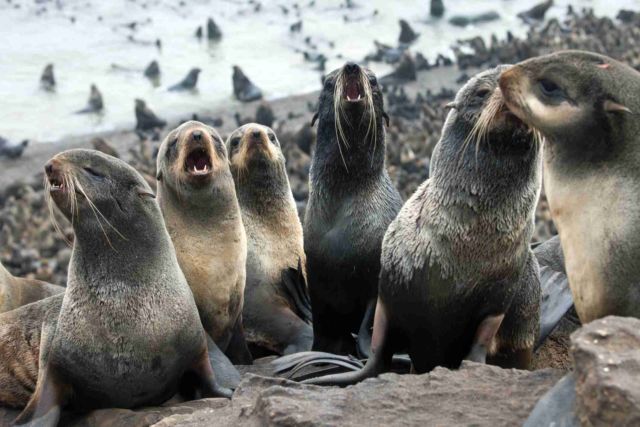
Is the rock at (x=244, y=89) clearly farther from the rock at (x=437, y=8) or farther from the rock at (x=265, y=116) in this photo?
the rock at (x=437, y=8)

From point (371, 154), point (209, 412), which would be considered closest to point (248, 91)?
point (371, 154)

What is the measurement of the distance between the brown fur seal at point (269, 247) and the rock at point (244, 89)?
47.9 feet

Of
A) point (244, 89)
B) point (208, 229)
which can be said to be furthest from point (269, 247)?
point (244, 89)

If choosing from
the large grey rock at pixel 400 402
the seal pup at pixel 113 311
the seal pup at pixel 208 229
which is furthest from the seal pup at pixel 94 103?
the large grey rock at pixel 400 402

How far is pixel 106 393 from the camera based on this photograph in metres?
4.32

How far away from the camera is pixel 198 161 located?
5254 millimetres

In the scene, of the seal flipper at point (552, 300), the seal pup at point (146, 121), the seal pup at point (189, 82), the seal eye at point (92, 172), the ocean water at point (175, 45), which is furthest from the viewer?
the seal pup at point (189, 82)

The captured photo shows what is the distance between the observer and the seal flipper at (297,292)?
5.85 metres

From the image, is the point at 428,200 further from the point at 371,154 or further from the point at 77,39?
the point at 77,39

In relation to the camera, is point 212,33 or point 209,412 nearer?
point 209,412

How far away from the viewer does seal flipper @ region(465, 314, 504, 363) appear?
4.22 m

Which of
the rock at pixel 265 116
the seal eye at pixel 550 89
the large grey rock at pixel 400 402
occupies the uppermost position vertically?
the seal eye at pixel 550 89

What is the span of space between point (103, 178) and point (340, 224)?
128 centimetres

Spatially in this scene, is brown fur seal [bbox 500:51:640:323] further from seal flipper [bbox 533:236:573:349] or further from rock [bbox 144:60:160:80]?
rock [bbox 144:60:160:80]
